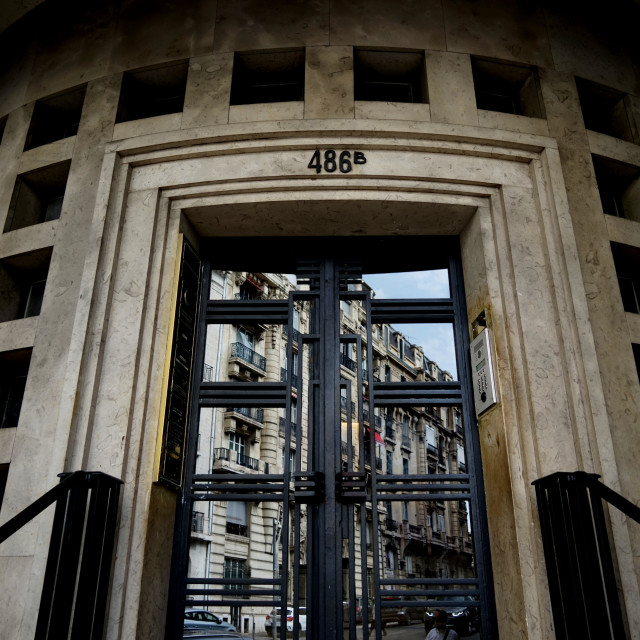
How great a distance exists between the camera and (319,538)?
6.31 meters

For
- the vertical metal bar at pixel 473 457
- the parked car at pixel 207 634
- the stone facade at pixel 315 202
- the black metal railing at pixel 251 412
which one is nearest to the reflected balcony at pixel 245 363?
the black metal railing at pixel 251 412

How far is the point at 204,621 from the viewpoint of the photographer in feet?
21.4

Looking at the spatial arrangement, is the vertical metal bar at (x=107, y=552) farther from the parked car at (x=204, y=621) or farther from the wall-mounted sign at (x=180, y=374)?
the parked car at (x=204, y=621)

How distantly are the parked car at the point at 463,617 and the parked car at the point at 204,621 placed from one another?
189 centimetres

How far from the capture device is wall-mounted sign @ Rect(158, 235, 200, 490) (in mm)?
6371

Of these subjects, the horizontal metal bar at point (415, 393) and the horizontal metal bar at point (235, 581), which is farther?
the horizontal metal bar at point (415, 393)

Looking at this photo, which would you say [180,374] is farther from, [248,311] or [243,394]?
[248,311]

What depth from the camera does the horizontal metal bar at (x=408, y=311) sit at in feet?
24.3

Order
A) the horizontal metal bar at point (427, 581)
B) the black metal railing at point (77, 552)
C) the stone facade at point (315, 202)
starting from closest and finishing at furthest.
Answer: the black metal railing at point (77, 552) → the stone facade at point (315, 202) → the horizontal metal bar at point (427, 581)

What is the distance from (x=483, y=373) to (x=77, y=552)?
387cm

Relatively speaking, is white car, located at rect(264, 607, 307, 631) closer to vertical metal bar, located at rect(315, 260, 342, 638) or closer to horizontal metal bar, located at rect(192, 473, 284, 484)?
vertical metal bar, located at rect(315, 260, 342, 638)

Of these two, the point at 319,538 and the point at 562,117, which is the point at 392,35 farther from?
the point at 319,538

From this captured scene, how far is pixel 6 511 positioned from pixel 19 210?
3770mm

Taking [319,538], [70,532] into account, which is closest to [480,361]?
[319,538]
